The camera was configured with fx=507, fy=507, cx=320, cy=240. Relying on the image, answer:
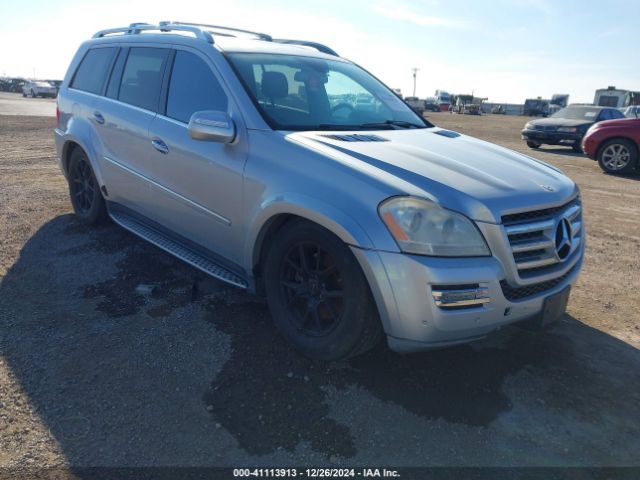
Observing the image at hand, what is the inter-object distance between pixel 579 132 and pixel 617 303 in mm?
12336

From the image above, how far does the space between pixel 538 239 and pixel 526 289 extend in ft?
0.90

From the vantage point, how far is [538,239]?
105 inches

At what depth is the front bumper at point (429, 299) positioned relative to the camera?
7.80ft

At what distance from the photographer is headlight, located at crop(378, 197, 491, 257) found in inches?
95.1

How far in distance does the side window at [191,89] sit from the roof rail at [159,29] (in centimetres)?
17

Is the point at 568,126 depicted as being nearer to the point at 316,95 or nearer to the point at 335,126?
the point at 316,95

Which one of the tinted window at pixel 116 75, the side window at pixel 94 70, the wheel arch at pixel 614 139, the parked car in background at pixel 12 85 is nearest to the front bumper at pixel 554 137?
the wheel arch at pixel 614 139

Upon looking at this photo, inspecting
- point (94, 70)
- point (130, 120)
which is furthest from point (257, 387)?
point (94, 70)

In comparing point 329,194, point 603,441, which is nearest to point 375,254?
point 329,194

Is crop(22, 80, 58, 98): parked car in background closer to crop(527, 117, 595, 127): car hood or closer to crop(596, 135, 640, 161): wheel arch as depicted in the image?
crop(527, 117, 595, 127): car hood

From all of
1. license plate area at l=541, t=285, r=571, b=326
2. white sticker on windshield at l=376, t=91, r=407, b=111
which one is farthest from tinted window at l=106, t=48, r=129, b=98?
license plate area at l=541, t=285, r=571, b=326

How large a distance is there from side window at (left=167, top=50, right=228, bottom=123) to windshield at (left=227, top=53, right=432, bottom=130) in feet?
0.67

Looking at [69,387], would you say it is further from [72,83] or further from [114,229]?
[72,83]

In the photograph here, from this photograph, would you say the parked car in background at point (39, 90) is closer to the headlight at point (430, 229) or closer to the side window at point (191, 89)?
the side window at point (191, 89)
